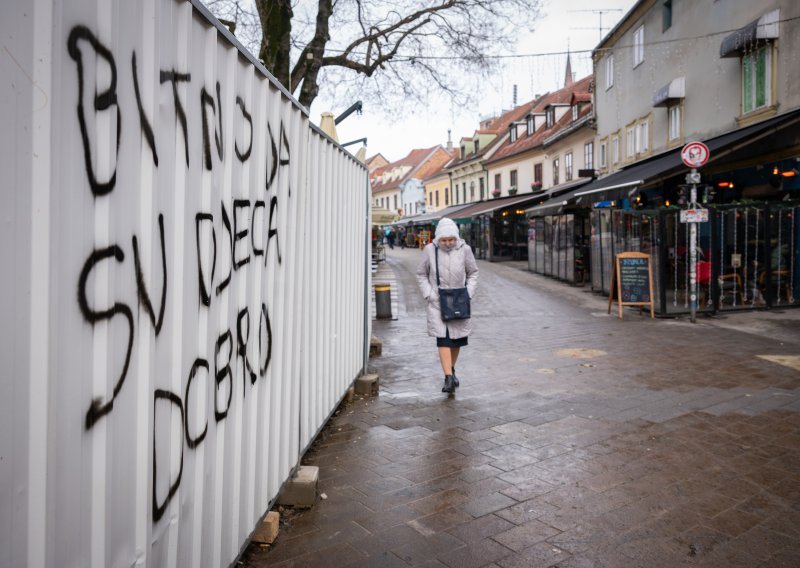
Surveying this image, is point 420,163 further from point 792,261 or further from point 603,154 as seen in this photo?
point 792,261

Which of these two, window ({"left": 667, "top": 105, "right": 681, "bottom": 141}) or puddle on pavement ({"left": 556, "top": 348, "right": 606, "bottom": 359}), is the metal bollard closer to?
puddle on pavement ({"left": 556, "top": 348, "right": 606, "bottom": 359})

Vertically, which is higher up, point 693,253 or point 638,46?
point 638,46

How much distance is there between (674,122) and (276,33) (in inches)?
438

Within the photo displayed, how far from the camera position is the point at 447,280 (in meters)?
6.39

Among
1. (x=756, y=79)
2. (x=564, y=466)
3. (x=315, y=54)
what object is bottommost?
(x=564, y=466)

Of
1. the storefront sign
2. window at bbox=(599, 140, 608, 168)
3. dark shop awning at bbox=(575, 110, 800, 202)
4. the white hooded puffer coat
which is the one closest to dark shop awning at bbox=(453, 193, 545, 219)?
window at bbox=(599, 140, 608, 168)

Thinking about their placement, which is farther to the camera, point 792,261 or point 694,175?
point 792,261

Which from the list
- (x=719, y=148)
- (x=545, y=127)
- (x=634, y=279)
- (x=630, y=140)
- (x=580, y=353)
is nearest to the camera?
(x=580, y=353)

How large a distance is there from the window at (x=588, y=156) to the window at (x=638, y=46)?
670 cm

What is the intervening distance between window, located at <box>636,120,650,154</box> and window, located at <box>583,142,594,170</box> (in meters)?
6.43

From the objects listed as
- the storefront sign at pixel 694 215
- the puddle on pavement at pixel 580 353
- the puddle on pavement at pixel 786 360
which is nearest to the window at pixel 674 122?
the storefront sign at pixel 694 215

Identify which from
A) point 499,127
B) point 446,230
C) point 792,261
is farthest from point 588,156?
point 499,127

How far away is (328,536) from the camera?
334 centimetres

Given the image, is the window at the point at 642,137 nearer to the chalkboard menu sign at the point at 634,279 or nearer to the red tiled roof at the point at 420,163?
the chalkboard menu sign at the point at 634,279
